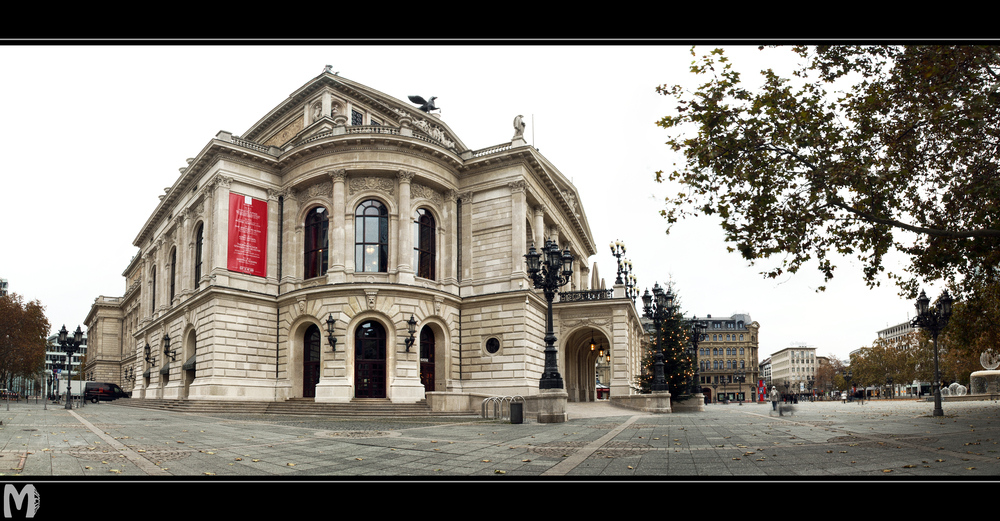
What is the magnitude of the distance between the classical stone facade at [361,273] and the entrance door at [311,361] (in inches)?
3.2

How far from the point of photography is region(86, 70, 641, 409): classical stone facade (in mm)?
33281

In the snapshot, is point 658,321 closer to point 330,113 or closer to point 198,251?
point 330,113

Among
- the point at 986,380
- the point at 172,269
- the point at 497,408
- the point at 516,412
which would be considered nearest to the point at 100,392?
the point at 172,269

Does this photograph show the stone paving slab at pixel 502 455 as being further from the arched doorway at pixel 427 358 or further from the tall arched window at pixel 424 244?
the tall arched window at pixel 424 244

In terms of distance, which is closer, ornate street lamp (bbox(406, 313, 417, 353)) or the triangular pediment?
ornate street lamp (bbox(406, 313, 417, 353))

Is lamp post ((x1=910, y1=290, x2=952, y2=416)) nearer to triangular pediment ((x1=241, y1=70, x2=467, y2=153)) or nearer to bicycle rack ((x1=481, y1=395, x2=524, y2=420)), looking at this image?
bicycle rack ((x1=481, y1=395, x2=524, y2=420))

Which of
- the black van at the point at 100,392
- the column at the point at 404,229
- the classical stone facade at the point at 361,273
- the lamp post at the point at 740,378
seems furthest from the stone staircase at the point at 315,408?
the lamp post at the point at 740,378

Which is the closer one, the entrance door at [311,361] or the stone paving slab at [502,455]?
the stone paving slab at [502,455]

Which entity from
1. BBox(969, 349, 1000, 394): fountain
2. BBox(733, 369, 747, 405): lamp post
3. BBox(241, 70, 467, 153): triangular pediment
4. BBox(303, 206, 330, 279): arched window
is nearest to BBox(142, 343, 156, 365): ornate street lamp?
BBox(241, 70, 467, 153): triangular pediment

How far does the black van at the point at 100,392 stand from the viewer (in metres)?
52.3

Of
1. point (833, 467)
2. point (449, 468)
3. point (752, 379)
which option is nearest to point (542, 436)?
point (449, 468)
